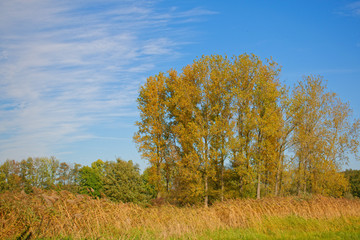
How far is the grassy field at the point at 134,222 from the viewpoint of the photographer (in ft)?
26.5

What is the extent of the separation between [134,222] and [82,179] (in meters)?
49.6

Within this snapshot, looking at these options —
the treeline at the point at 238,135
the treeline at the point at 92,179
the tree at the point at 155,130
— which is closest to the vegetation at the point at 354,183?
the treeline at the point at 92,179

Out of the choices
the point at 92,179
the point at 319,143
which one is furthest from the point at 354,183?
the point at 92,179

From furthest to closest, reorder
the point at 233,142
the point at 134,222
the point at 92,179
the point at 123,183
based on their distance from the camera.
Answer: the point at 92,179, the point at 123,183, the point at 233,142, the point at 134,222

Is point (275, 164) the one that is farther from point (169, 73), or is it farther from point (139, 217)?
point (139, 217)

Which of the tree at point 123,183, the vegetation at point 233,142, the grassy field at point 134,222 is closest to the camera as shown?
the grassy field at point 134,222

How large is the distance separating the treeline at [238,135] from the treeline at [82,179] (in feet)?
12.3

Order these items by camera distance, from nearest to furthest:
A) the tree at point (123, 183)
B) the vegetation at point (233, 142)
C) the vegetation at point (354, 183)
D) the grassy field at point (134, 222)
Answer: the grassy field at point (134, 222)
the vegetation at point (233, 142)
the tree at point (123, 183)
the vegetation at point (354, 183)

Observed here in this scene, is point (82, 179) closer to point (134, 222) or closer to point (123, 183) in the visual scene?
point (123, 183)

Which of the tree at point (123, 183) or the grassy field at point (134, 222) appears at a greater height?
the tree at point (123, 183)

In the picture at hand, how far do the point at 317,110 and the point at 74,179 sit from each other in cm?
4537

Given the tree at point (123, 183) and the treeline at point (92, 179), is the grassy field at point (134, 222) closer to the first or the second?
the treeline at point (92, 179)

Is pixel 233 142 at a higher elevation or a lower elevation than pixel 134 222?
higher

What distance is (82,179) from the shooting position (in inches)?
2218
